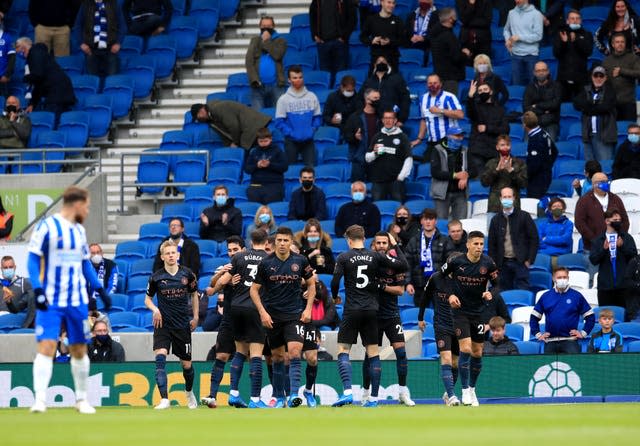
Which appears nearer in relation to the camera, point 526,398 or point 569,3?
point 526,398

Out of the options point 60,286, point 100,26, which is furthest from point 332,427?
point 100,26

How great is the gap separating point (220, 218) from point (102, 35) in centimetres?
691

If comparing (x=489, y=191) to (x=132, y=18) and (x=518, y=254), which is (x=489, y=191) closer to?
(x=518, y=254)

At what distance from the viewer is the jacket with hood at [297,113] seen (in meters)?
24.4

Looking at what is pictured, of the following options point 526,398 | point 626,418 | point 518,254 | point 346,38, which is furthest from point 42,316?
point 346,38

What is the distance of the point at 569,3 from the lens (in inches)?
1088

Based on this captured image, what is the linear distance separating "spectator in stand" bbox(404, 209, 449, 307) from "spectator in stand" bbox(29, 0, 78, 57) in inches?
437

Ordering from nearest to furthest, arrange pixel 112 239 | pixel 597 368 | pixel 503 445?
pixel 503 445 → pixel 597 368 → pixel 112 239

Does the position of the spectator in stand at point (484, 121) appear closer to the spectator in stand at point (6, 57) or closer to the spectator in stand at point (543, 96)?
the spectator in stand at point (543, 96)

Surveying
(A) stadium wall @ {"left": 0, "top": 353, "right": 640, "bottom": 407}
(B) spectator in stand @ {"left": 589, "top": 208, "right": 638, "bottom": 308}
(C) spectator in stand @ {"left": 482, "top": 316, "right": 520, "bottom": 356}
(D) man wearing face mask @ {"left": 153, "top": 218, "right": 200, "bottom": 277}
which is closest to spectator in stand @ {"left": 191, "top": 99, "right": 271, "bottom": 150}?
(D) man wearing face mask @ {"left": 153, "top": 218, "right": 200, "bottom": 277}

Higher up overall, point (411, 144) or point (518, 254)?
point (411, 144)

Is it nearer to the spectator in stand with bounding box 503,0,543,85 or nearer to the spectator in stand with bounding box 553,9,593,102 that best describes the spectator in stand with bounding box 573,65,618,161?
the spectator in stand with bounding box 553,9,593,102

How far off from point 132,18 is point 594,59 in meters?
9.61

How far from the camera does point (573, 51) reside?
24422 millimetres
